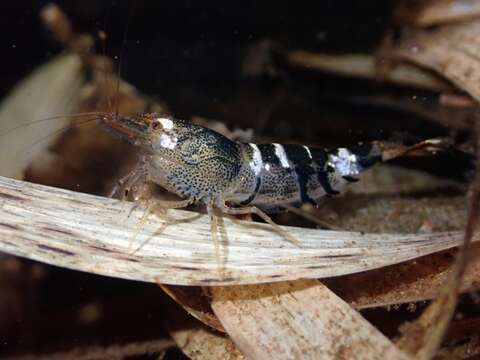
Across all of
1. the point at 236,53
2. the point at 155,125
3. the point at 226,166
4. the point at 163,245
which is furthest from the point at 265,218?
the point at 236,53

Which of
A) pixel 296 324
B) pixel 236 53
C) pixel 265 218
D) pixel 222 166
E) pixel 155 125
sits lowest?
pixel 296 324

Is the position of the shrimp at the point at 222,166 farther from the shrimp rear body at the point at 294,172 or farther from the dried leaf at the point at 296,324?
the dried leaf at the point at 296,324

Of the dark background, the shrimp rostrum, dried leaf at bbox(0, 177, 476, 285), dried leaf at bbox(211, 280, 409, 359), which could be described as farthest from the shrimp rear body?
dried leaf at bbox(211, 280, 409, 359)

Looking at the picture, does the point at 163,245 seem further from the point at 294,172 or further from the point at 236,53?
the point at 236,53

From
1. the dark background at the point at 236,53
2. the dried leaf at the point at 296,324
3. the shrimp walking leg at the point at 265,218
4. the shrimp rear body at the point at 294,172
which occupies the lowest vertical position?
the dried leaf at the point at 296,324

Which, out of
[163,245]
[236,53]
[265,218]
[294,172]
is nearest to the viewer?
[163,245]

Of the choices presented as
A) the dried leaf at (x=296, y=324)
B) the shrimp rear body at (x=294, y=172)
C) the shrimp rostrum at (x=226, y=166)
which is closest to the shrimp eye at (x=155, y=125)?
the shrimp rostrum at (x=226, y=166)

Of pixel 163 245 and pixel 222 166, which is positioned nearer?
pixel 163 245

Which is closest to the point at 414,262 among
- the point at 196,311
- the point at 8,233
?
the point at 196,311
